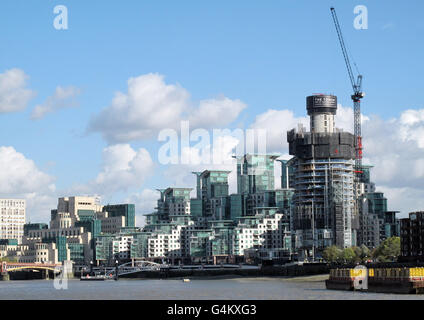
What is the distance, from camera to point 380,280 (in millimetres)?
155750

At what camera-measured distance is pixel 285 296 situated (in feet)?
502

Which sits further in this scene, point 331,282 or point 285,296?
point 331,282

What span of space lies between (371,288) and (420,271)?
11825 mm

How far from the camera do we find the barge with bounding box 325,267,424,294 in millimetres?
145875

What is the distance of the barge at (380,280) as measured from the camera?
479 ft
